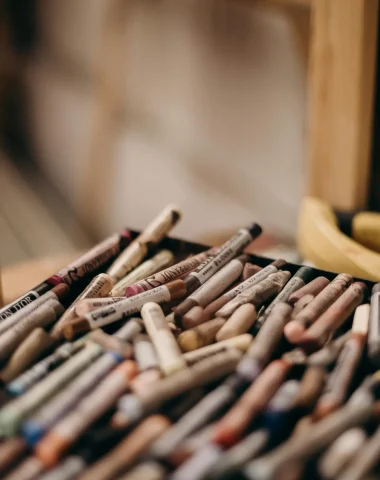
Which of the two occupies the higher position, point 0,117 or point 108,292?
point 0,117

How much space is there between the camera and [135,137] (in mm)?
1565

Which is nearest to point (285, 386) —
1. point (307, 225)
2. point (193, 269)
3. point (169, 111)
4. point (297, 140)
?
point (193, 269)

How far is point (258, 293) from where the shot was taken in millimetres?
520

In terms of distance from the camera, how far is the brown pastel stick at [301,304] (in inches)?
19.5

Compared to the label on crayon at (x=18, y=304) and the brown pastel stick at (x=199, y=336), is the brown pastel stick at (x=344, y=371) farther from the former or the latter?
the label on crayon at (x=18, y=304)

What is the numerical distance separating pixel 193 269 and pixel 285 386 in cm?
19

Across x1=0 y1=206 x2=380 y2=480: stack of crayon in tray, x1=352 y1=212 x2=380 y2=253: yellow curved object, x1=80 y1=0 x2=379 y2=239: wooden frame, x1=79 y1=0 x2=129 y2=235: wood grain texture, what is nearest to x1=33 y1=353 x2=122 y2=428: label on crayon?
x1=0 y1=206 x2=380 y2=480: stack of crayon in tray

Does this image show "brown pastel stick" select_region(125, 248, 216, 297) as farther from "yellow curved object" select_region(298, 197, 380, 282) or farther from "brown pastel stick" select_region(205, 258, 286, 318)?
"yellow curved object" select_region(298, 197, 380, 282)

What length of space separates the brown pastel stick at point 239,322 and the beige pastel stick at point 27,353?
0.14 m

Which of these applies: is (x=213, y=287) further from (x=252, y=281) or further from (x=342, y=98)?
(x=342, y=98)

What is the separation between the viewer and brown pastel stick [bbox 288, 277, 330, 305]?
51 centimetres

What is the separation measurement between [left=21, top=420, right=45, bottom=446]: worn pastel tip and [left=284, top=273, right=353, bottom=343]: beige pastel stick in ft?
0.66

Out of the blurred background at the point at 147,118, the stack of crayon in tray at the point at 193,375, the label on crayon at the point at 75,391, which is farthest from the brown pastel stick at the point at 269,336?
the blurred background at the point at 147,118

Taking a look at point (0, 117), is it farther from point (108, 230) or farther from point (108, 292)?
point (108, 292)
